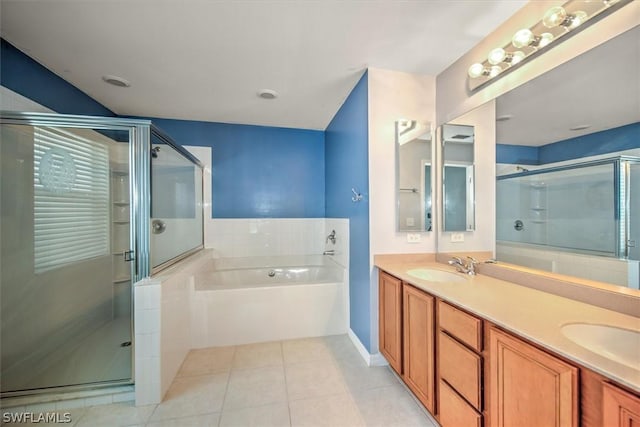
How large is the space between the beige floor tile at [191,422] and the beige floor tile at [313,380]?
0.50 m

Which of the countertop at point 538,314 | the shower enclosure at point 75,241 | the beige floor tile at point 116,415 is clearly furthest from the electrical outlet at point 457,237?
the beige floor tile at point 116,415

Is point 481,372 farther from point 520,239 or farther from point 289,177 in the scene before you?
point 289,177

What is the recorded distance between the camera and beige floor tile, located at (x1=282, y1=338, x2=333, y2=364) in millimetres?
2184

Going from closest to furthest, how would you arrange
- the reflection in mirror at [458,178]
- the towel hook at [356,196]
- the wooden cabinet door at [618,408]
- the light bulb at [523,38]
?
the wooden cabinet door at [618,408] < the light bulb at [523,38] < the reflection in mirror at [458,178] < the towel hook at [356,196]

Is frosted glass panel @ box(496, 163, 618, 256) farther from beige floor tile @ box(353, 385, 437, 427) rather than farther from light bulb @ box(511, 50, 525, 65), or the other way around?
beige floor tile @ box(353, 385, 437, 427)

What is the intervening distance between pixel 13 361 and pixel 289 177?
3.03 m

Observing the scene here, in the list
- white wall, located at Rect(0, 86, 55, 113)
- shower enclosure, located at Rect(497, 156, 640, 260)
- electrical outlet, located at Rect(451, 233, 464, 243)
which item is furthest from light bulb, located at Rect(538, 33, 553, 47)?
white wall, located at Rect(0, 86, 55, 113)

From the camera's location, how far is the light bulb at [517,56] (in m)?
1.49

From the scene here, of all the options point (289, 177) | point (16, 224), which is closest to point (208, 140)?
point (289, 177)

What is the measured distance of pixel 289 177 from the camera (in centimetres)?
366

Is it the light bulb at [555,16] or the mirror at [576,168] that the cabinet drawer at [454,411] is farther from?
the light bulb at [555,16]

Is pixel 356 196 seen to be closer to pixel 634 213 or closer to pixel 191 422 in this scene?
pixel 634 213

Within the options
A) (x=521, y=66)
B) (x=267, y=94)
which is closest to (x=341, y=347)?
(x=521, y=66)

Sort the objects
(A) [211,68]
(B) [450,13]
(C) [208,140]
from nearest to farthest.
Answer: (B) [450,13] → (A) [211,68] → (C) [208,140]
